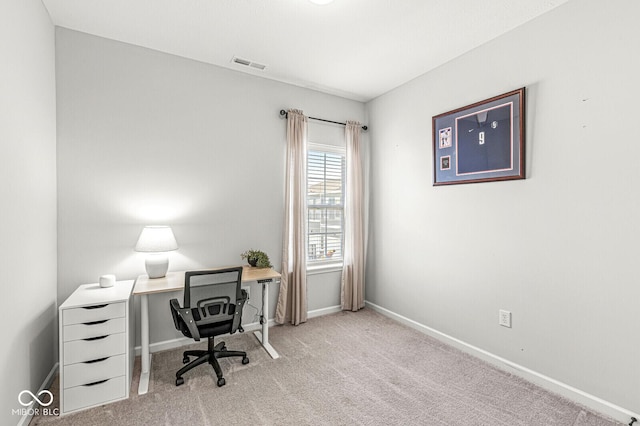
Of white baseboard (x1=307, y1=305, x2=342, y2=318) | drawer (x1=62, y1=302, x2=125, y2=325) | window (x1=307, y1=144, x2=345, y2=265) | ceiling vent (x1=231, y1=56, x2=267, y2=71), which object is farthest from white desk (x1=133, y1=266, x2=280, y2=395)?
ceiling vent (x1=231, y1=56, x2=267, y2=71)

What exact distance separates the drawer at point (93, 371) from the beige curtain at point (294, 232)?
1624mm

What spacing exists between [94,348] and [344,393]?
174 centimetres

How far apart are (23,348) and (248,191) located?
2.09 metres

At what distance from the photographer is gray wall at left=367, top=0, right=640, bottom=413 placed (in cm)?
195

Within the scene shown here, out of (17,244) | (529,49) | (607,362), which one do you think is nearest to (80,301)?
(17,244)

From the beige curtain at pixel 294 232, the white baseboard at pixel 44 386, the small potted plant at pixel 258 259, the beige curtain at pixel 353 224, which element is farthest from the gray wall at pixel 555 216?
the white baseboard at pixel 44 386

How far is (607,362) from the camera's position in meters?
2.02

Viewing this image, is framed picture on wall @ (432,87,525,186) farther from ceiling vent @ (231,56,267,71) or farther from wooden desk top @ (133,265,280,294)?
wooden desk top @ (133,265,280,294)

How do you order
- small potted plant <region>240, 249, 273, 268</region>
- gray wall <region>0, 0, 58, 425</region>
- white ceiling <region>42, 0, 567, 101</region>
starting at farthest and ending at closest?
small potted plant <region>240, 249, 273, 268</region>
white ceiling <region>42, 0, 567, 101</region>
gray wall <region>0, 0, 58, 425</region>

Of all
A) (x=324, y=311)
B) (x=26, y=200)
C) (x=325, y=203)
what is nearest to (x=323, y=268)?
(x=324, y=311)

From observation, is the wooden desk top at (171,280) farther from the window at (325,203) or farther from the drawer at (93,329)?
the window at (325,203)

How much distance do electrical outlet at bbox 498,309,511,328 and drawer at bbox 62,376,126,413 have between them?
293 centimetres

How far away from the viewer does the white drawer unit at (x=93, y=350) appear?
200 cm

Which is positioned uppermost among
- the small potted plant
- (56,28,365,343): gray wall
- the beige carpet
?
(56,28,365,343): gray wall
